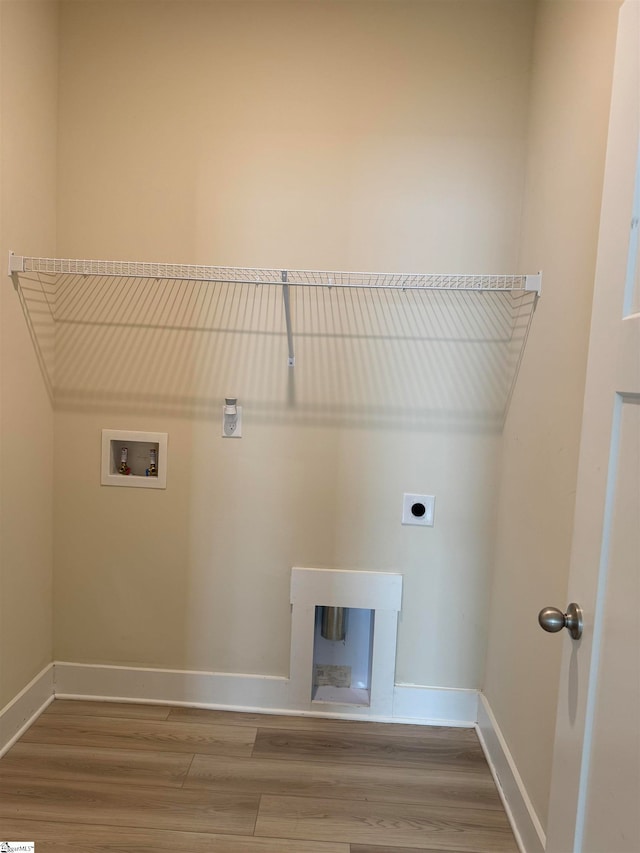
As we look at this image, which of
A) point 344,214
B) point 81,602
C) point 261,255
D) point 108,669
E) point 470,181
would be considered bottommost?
point 108,669

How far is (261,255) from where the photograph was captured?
2.04m

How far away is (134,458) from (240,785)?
3.88 feet

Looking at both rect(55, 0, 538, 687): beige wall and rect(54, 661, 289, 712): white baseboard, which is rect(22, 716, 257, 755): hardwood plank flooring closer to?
rect(54, 661, 289, 712): white baseboard

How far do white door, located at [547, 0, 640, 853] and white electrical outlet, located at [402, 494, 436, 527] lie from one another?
3.47 ft

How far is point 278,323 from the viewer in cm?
206

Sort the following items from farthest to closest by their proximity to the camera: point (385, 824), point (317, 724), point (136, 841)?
point (317, 724) → point (385, 824) → point (136, 841)

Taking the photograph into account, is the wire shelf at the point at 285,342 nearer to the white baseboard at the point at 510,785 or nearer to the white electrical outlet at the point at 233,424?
the white electrical outlet at the point at 233,424

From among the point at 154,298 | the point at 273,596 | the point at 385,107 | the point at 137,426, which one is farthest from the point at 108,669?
the point at 385,107

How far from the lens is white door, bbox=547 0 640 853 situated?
83 centimetres

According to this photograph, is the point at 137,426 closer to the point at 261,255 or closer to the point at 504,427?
the point at 261,255

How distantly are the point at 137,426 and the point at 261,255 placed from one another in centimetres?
78

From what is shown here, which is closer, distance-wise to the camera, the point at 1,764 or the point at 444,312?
the point at 1,764

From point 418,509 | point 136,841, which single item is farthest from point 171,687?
point 418,509

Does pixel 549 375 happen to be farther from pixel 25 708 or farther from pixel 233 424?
pixel 25 708
